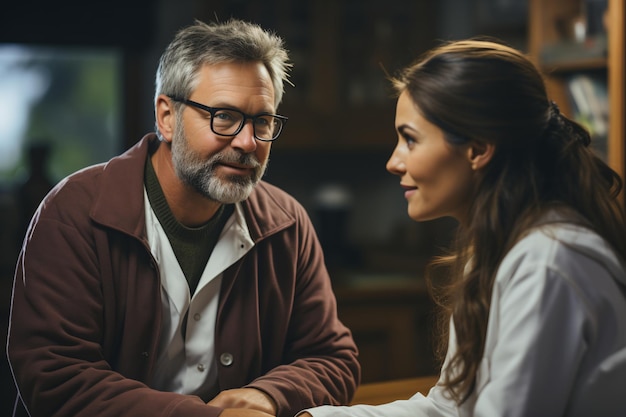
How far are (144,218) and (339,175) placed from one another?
3.41 meters

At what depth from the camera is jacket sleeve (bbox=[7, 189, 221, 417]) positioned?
140 cm

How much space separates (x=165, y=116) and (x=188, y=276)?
0.36 m

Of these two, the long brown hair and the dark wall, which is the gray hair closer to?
the long brown hair

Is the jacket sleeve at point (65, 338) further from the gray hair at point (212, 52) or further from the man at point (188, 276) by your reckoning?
the gray hair at point (212, 52)

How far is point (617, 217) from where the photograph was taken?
128cm

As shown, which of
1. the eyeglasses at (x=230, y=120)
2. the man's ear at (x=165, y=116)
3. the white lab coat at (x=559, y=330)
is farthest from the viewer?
the man's ear at (x=165, y=116)

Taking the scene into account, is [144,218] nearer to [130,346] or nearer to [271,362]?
[130,346]

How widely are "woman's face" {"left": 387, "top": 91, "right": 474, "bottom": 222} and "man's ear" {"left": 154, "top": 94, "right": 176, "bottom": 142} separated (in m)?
0.57

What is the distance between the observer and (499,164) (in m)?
1.28

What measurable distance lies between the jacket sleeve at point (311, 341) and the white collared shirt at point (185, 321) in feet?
0.44

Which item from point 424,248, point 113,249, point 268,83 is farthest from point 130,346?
point 424,248

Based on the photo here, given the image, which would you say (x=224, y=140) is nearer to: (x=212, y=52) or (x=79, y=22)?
(x=212, y=52)

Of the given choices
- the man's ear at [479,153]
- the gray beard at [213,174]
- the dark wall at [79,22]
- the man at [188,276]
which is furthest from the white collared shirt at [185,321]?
the dark wall at [79,22]

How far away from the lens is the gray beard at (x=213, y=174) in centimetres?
160
